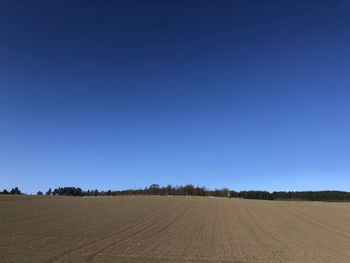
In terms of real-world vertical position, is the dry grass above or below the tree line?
below

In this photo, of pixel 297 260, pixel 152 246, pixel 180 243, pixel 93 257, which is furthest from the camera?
pixel 180 243

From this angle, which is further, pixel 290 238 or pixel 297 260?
pixel 290 238

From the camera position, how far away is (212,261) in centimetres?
2038

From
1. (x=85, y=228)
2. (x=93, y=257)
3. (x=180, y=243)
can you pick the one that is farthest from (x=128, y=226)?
(x=93, y=257)

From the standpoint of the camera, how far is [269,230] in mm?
37000

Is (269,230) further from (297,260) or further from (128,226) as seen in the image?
(297,260)

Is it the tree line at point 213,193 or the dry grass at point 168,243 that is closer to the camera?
the dry grass at point 168,243

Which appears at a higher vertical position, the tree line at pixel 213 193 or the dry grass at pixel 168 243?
the tree line at pixel 213 193

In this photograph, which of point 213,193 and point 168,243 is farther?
point 213,193

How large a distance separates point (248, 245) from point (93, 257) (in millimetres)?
11044

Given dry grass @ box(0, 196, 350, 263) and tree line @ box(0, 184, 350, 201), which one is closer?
dry grass @ box(0, 196, 350, 263)

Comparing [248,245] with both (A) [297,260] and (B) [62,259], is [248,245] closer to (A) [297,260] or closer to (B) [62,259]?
(A) [297,260]

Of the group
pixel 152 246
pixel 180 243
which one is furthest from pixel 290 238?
pixel 152 246

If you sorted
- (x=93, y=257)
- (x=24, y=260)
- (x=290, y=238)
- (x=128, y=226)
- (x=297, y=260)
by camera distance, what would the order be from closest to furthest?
(x=24, y=260), (x=93, y=257), (x=297, y=260), (x=290, y=238), (x=128, y=226)
